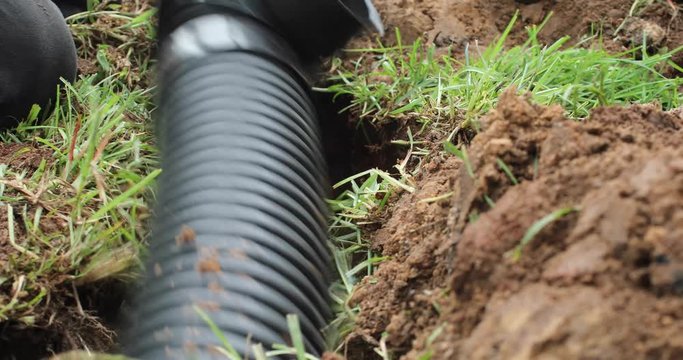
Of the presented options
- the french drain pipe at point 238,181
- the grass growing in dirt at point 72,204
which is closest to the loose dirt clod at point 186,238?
the french drain pipe at point 238,181

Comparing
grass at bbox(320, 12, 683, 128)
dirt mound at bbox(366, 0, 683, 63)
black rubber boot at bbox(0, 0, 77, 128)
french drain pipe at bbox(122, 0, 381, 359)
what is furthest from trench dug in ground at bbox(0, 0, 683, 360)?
dirt mound at bbox(366, 0, 683, 63)

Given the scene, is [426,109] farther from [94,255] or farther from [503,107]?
[94,255]

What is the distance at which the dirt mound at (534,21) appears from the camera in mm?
2260

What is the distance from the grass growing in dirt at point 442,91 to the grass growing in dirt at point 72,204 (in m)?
0.46

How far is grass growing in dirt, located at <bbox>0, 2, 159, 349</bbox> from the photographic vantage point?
1532mm

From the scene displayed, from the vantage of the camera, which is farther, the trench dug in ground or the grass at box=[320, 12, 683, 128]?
the grass at box=[320, 12, 683, 128]

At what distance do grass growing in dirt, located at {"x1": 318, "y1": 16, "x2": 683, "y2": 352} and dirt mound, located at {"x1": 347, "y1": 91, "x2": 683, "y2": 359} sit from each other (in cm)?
29

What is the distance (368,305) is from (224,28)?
84cm

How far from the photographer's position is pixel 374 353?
4.48 feet

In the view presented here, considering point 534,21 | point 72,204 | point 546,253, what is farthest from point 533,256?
point 534,21

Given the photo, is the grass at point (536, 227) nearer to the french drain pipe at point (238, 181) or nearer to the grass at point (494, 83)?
the french drain pipe at point (238, 181)

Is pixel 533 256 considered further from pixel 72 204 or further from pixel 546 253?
pixel 72 204

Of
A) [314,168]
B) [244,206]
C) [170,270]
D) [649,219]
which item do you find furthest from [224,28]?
[649,219]

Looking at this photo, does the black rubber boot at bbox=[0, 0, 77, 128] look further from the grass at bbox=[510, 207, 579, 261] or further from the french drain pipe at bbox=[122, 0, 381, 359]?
the grass at bbox=[510, 207, 579, 261]
